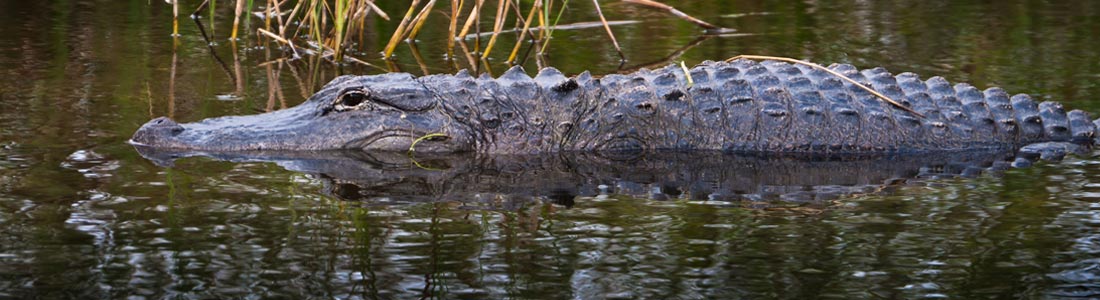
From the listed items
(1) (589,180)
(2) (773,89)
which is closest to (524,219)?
(1) (589,180)

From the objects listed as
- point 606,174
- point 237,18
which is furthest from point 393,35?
point 606,174

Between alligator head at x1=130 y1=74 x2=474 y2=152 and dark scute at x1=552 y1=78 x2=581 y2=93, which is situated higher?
dark scute at x1=552 y1=78 x2=581 y2=93

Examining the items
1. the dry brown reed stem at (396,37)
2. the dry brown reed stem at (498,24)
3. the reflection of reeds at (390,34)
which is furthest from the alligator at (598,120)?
the dry brown reed stem at (396,37)

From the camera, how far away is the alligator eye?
23.0 feet

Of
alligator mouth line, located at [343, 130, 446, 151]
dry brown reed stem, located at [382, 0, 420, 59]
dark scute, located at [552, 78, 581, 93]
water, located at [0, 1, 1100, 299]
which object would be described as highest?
dry brown reed stem, located at [382, 0, 420, 59]

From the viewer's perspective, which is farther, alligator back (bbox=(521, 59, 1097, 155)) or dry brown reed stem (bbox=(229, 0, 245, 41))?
dry brown reed stem (bbox=(229, 0, 245, 41))

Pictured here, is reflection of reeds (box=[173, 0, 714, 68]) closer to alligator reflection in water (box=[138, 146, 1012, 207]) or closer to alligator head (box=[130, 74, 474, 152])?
alligator head (box=[130, 74, 474, 152])

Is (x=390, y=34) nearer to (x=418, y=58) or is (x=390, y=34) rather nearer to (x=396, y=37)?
(x=418, y=58)

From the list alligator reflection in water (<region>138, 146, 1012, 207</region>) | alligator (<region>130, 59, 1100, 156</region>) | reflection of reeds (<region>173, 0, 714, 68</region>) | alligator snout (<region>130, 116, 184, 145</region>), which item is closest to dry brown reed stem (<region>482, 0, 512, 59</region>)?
reflection of reeds (<region>173, 0, 714, 68</region>)

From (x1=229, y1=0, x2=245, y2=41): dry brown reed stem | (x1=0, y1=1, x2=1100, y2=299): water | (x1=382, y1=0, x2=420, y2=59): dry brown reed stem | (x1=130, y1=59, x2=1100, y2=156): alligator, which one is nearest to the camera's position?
(x1=0, y1=1, x2=1100, y2=299): water

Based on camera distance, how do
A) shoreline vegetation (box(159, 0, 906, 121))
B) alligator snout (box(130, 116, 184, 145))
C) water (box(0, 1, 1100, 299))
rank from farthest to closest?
1. shoreline vegetation (box(159, 0, 906, 121))
2. alligator snout (box(130, 116, 184, 145))
3. water (box(0, 1, 1100, 299))

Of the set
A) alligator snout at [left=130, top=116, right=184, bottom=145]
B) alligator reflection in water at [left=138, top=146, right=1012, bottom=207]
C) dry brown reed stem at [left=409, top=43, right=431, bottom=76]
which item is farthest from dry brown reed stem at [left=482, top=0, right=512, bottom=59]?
alligator snout at [left=130, top=116, right=184, bottom=145]

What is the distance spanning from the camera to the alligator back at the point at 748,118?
23.2 feet

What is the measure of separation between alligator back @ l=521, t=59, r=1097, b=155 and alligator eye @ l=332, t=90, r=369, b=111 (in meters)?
0.81
